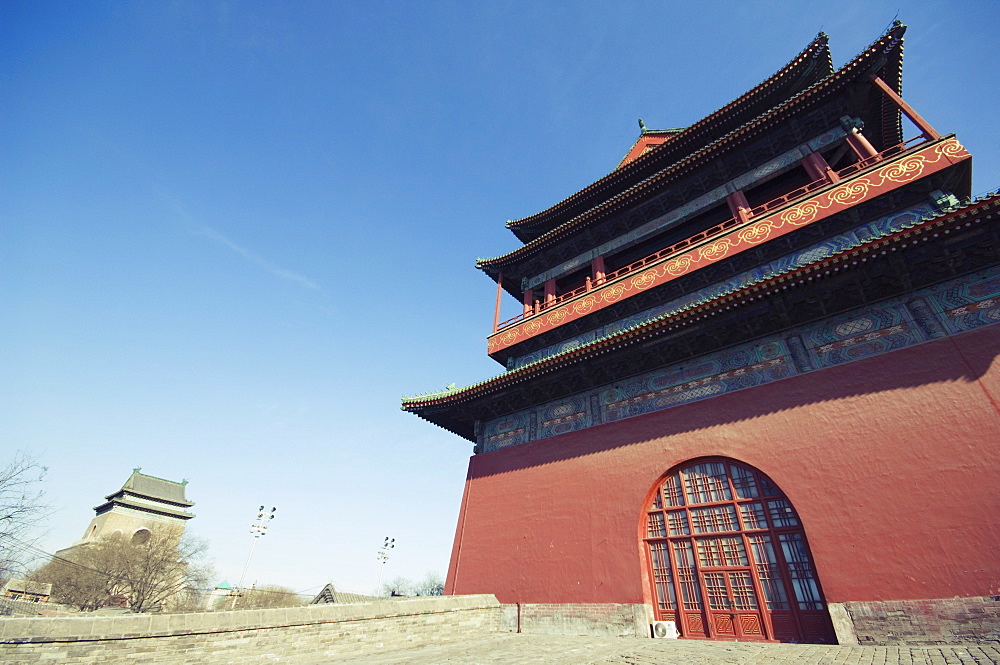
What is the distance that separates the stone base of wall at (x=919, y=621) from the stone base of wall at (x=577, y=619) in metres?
2.80

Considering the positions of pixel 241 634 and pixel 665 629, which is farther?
pixel 665 629

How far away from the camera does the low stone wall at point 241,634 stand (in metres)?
4.29

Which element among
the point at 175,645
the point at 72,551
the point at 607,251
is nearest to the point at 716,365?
the point at 607,251

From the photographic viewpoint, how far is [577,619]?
25.5ft

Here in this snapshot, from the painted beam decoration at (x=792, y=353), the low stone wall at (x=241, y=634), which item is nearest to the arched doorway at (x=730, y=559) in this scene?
the painted beam decoration at (x=792, y=353)

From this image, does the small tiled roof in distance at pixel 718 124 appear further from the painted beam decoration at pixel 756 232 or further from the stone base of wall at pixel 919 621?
the stone base of wall at pixel 919 621

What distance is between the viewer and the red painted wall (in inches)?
218

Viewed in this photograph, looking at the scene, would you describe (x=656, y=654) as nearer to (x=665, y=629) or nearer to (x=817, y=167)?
(x=665, y=629)

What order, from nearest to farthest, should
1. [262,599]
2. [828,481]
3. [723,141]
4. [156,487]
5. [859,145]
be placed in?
[828,481], [859,145], [723,141], [262,599], [156,487]

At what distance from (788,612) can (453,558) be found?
22.1ft

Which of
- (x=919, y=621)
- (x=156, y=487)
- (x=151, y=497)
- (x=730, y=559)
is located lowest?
(x=919, y=621)

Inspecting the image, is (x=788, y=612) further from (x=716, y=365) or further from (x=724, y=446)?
(x=716, y=365)

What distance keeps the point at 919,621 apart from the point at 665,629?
3297 mm

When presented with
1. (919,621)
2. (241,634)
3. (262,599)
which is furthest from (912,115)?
(262,599)
